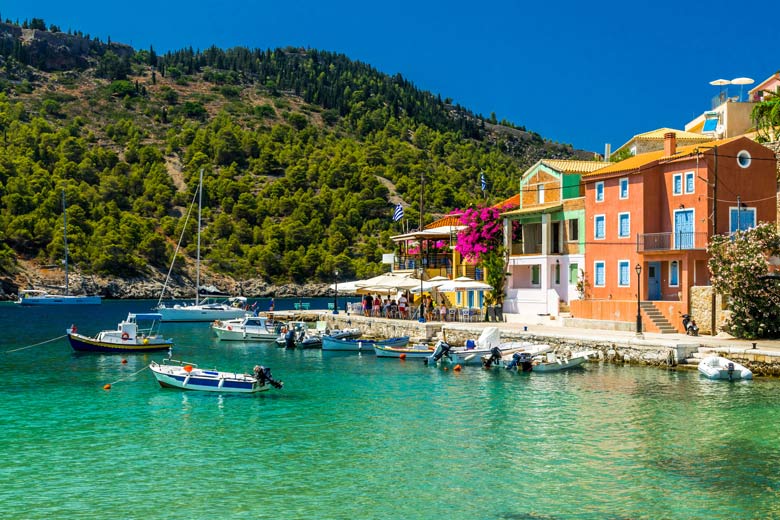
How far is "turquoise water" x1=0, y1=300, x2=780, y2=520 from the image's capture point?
1602cm

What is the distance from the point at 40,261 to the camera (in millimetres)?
125750

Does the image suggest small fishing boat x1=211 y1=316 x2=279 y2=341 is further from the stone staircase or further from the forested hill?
the forested hill

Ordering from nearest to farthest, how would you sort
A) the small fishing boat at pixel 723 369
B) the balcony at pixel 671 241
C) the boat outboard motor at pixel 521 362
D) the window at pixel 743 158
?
the small fishing boat at pixel 723 369, the boat outboard motor at pixel 521 362, the balcony at pixel 671 241, the window at pixel 743 158

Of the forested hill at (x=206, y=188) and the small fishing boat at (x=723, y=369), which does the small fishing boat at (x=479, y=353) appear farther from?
the forested hill at (x=206, y=188)

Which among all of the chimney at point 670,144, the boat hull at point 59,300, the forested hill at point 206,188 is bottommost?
the boat hull at point 59,300

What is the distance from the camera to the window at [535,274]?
5038 cm

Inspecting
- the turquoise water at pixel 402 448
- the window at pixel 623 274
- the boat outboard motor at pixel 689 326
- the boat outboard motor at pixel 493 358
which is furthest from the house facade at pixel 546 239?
the turquoise water at pixel 402 448

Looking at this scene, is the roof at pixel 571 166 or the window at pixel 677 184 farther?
the roof at pixel 571 166

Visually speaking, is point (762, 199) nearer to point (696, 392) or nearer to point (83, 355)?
point (696, 392)

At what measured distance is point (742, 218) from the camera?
39156mm

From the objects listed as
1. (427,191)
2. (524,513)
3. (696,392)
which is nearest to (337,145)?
(427,191)

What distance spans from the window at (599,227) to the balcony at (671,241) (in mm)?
3297

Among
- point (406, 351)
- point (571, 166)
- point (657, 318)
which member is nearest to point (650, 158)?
point (571, 166)

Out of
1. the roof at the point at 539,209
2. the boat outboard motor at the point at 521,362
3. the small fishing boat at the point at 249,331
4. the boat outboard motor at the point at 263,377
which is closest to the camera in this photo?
the boat outboard motor at the point at 263,377
